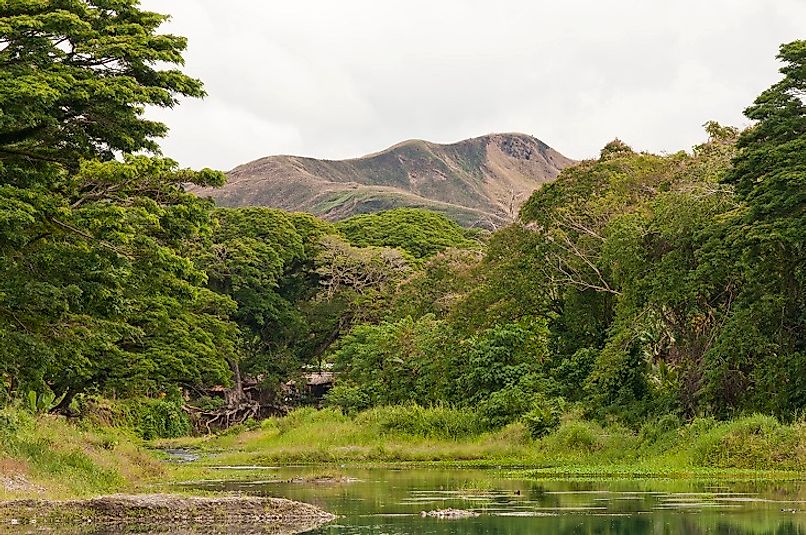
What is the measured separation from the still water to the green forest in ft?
16.9

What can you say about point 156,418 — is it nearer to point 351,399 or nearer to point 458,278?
point 351,399

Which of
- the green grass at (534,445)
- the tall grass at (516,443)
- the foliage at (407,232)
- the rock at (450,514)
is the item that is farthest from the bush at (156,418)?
the rock at (450,514)

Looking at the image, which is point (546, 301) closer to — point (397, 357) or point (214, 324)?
point (397, 357)

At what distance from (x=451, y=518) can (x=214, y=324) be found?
3821 centimetres

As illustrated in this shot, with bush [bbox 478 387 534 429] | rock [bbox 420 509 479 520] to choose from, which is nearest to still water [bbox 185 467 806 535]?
rock [bbox 420 509 479 520]

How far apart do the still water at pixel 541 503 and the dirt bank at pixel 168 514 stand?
98 centimetres

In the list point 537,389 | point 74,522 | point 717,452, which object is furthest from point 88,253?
point 537,389

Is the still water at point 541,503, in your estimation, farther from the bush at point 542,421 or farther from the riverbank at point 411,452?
the bush at point 542,421

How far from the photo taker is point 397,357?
52250 millimetres

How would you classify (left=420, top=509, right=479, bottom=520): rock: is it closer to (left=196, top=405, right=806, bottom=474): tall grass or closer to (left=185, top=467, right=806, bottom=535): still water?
(left=185, top=467, right=806, bottom=535): still water

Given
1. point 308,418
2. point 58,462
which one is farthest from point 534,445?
point 58,462

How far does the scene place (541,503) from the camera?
2416cm

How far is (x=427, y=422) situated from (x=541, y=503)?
21295mm

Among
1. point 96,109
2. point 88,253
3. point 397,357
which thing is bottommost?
point 397,357
